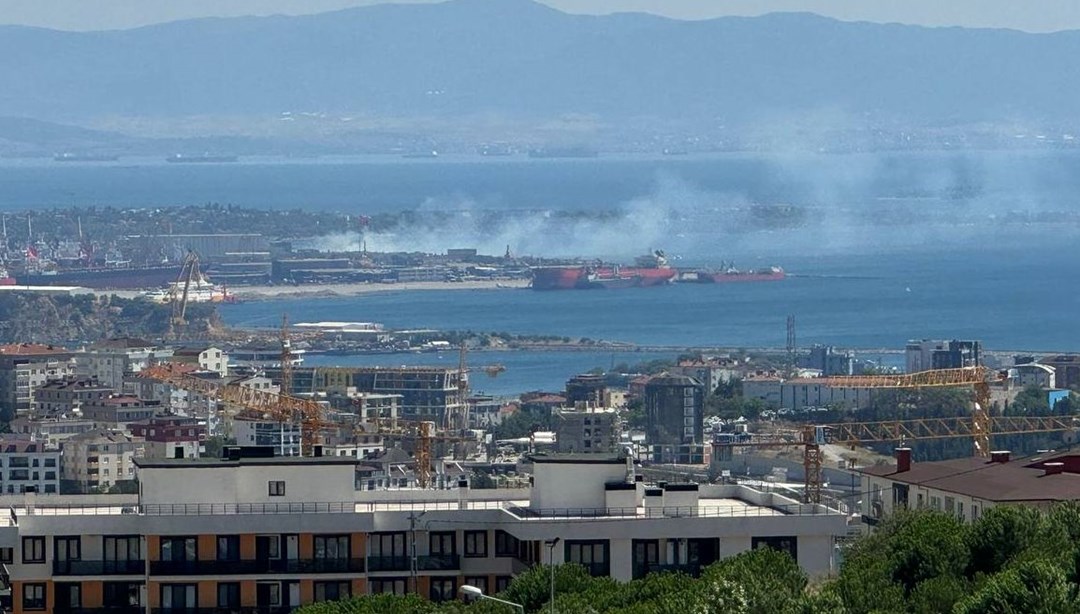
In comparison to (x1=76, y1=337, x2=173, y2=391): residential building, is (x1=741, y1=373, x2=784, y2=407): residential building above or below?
below

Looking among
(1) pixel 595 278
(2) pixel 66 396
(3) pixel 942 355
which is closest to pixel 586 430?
(2) pixel 66 396

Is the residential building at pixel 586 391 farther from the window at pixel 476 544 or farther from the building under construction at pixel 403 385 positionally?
the window at pixel 476 544

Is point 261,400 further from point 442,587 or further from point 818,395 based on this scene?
point 442,587

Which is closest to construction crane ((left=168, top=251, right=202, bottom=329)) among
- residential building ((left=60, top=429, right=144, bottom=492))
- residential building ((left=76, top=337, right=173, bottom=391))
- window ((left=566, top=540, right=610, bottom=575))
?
residential building ((left=76, top=337, right=173, bottom=391))

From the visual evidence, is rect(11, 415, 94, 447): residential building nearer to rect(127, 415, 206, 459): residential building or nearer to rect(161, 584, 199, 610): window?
rect(127, 415, 206, 459): residential building

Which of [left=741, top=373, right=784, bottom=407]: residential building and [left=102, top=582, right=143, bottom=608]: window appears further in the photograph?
[left=741, top=373, right=784, bottom=407]: residential building

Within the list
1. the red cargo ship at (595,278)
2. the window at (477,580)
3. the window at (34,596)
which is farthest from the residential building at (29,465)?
the red cargo ship at (595,278)

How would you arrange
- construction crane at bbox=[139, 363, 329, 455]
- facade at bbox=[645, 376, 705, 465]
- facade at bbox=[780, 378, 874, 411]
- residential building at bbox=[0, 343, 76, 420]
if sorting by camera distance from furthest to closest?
1. residential building at bbox=[0, 343, 76, 420]
2. facade at bbox=[780, 378, 874, 411]
3. facade at bbox=[645, 376, 705, 465]
4. construction crane at bbox=[139, 363, 329, 455]
